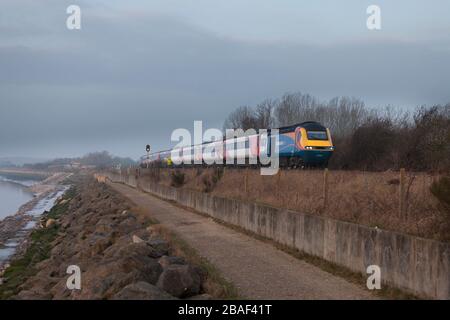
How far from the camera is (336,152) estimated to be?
1374 inches

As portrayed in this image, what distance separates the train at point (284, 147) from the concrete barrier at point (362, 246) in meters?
13.6

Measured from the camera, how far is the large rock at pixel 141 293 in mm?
8367

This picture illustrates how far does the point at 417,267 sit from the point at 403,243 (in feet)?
1.65

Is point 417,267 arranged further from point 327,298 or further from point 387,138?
point 387,138

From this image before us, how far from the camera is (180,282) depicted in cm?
940

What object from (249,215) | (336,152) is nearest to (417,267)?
(249,215)

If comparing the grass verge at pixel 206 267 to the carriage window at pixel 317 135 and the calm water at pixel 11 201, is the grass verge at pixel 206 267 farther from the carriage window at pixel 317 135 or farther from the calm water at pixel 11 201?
the calm water at pixel 11 201

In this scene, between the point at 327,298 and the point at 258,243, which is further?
the point at 258,243

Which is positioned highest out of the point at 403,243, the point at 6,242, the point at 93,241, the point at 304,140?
the point at 304,140

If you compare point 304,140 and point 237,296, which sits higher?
point 304,140

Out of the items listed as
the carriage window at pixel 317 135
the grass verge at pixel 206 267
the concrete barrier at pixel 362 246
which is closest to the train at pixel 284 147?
the carriage window at pixel 317 135

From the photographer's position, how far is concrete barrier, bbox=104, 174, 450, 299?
8.36m

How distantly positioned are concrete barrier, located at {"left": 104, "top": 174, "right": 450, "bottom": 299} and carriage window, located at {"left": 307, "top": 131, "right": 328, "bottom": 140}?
45.2ft

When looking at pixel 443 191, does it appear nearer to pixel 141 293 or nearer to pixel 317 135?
pixel 141 293
